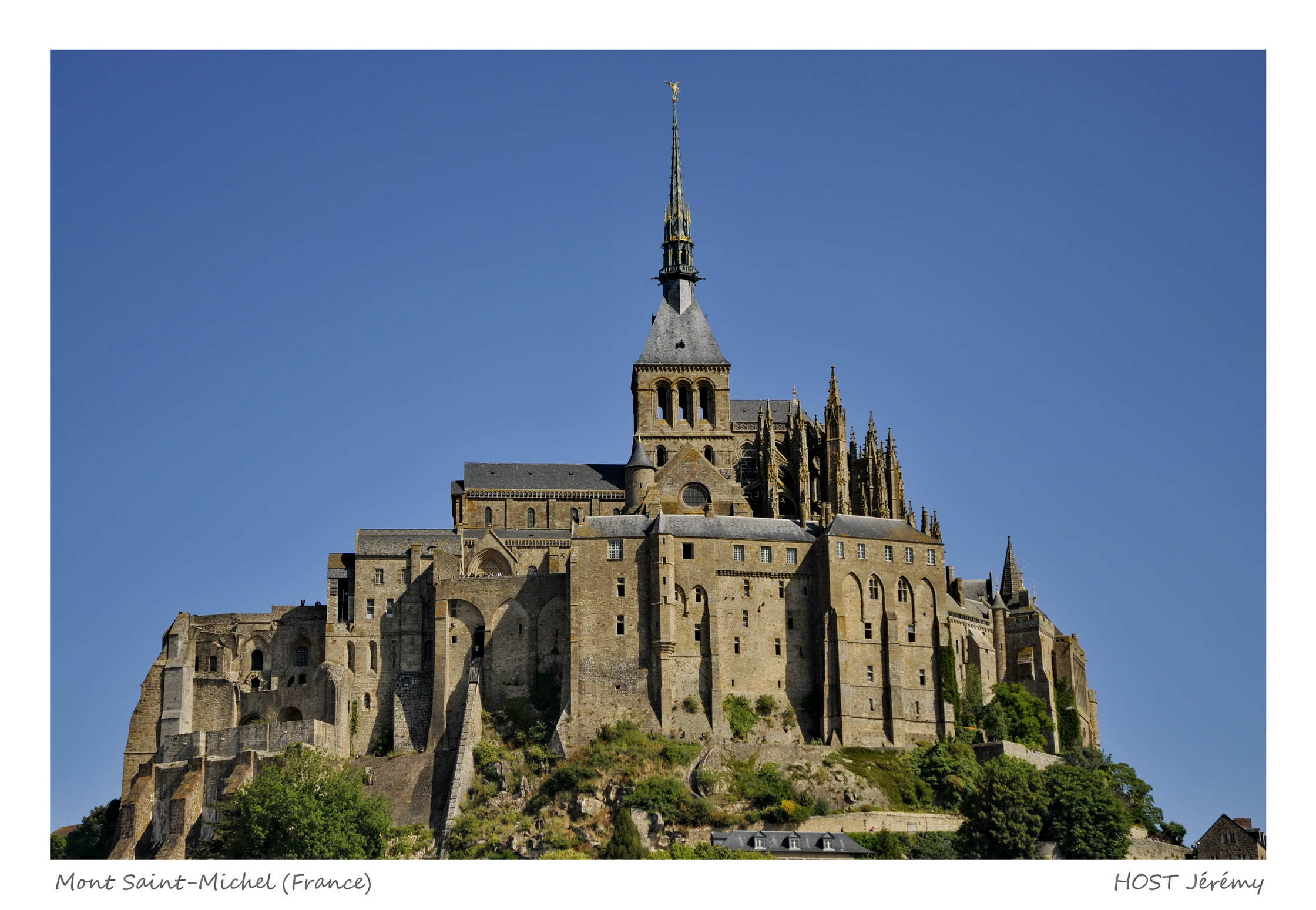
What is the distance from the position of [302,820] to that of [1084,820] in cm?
3743

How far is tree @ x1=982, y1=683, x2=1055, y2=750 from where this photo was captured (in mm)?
112688

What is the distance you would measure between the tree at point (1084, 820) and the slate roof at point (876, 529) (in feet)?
59.0

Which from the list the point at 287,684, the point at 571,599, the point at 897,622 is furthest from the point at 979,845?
the point at 287,684

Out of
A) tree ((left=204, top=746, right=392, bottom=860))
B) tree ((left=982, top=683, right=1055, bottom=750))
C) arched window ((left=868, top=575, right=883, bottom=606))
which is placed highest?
arched window ((left=868, top=575, right=883, bottom=606))

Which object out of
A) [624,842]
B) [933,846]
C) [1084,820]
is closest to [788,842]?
[933,846]

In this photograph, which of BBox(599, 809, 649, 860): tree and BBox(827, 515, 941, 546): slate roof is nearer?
BBox(599, 809, 649, 860): tree

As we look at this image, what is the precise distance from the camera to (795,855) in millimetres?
95562

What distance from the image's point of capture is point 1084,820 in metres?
100

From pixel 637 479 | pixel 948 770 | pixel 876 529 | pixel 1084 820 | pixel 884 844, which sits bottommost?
pixel 884 844

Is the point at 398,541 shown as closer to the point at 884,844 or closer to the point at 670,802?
the point at 670,802

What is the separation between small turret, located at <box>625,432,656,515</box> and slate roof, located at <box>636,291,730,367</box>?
9.21m

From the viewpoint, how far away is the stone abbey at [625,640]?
110 m

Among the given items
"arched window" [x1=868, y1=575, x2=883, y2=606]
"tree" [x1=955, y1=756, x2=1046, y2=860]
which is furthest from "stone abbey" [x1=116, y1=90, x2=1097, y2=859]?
"tree" [x1=955, y1=756, x2=1046, y2=860]

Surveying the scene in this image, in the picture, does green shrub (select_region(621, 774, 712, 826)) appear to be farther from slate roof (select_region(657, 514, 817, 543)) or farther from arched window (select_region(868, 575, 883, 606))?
arched window (select_region(868, 575, 883, 606))
